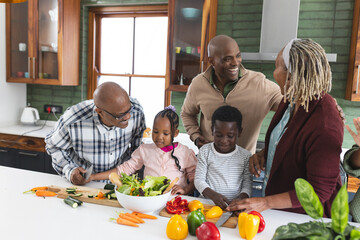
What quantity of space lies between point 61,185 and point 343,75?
8.37ft

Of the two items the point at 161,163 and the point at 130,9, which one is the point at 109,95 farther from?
the point at 130,9

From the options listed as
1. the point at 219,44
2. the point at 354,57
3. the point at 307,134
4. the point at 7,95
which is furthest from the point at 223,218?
the point at 7,95

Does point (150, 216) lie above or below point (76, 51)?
below

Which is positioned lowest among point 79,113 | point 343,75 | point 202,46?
point 79,113

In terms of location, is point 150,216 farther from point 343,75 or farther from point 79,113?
point 343,75

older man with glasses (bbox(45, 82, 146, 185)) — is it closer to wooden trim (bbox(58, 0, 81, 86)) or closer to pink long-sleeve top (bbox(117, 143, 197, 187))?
pink long-sleeve top (bbox(117, 143, 197, 187))

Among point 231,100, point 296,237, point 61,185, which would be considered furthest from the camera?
point 231,100

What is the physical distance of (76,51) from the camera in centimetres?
348

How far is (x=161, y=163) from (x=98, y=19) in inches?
95.7

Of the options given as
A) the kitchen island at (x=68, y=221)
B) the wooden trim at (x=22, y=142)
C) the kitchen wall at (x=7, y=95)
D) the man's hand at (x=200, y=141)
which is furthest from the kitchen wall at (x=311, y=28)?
the kitchen island at (x=68, y=221)

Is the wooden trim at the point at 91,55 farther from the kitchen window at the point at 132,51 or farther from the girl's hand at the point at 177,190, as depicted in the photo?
the girl's hand at the point at 177,190

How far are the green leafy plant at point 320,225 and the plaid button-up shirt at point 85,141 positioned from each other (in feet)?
3.83

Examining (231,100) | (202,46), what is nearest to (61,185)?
(231,100)

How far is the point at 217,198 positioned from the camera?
53.5 inches
